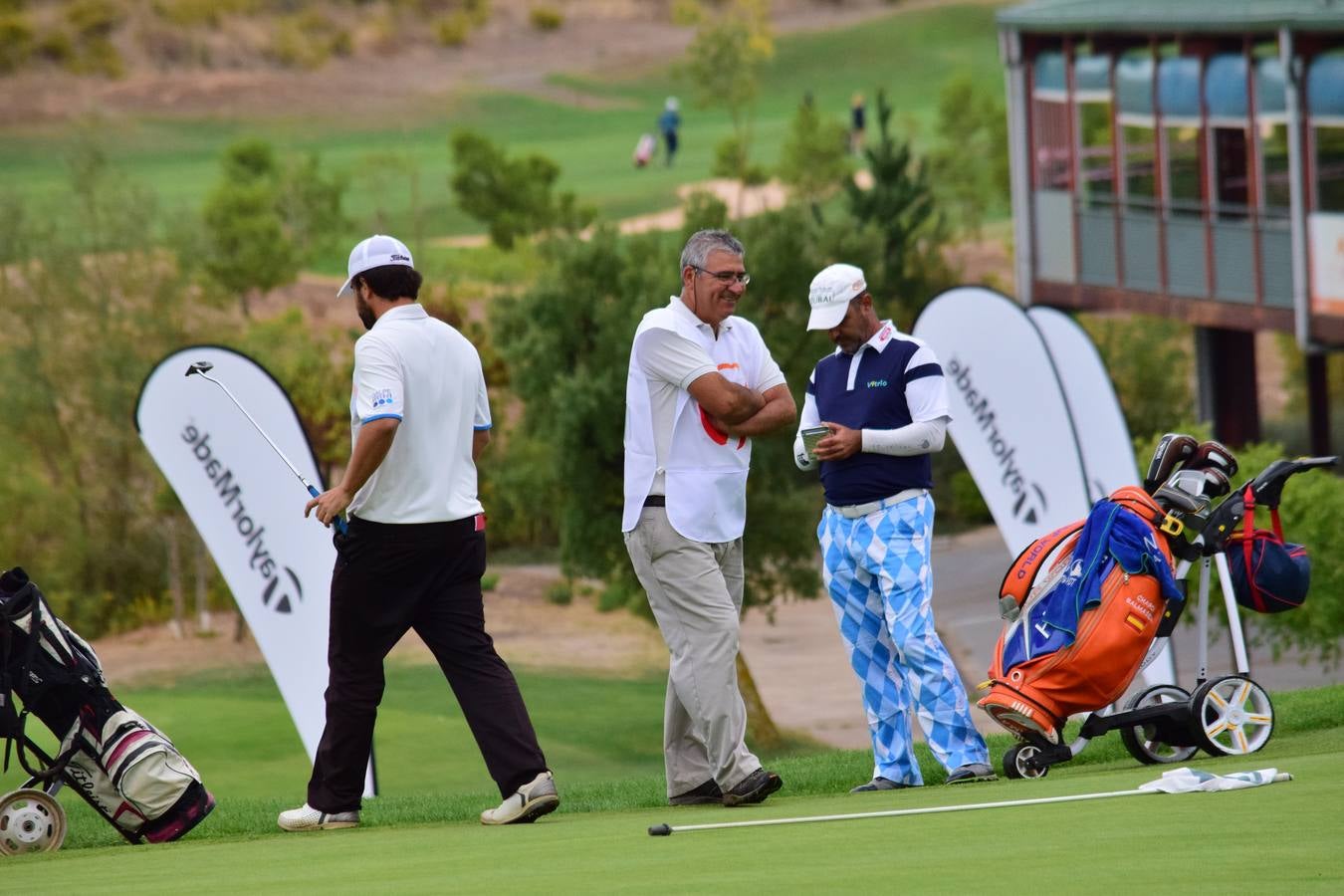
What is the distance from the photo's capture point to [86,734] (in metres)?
7.03

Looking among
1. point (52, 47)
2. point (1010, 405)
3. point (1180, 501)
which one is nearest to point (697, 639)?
point (1180, 501)

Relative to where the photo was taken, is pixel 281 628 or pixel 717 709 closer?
pixel 717 709

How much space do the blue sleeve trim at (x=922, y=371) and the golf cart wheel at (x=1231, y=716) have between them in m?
1.41

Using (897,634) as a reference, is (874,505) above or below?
above

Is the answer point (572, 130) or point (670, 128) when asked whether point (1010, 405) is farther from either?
point (572, 130)

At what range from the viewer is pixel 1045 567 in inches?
291

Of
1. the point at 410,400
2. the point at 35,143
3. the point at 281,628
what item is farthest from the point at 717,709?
the point at 35,143

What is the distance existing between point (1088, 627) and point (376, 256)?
268 centimetres

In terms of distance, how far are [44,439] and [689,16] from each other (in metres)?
52.9

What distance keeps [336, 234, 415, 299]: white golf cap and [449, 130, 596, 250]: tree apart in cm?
5695

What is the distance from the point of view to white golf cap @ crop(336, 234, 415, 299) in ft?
22.9

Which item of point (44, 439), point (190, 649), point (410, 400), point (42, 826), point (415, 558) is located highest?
point (410, 400)

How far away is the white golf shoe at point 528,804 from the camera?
6766 mm

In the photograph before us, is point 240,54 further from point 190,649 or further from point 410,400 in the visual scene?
point 410,400
